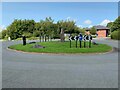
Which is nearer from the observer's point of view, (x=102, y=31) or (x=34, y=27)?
(x=34, y=27)

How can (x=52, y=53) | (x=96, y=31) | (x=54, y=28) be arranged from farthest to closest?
(x=96, y=31)
(x=54, y=28)
(x=52, y=53)

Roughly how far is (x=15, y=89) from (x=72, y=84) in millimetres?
1890

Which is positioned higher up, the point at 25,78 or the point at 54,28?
the point at 54,28

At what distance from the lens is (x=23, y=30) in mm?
63375

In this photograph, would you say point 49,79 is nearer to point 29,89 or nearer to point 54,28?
point 29,89

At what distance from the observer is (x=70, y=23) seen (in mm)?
64750

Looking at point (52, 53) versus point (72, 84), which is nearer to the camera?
point (72, 84)

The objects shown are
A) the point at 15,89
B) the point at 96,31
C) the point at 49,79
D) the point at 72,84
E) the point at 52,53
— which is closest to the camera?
the point at 15,89

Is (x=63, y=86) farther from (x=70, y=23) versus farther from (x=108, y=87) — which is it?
(x=70, y=23)

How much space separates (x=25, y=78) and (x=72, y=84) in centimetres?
196

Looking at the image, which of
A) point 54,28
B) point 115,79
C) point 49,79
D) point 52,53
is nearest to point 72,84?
point 49,79

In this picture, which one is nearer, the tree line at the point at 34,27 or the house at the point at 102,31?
the tree line at the point at 34,27

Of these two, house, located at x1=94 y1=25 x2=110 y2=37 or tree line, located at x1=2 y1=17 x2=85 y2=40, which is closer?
tree line, located at x1=2 y1=17 x2=85 y2=40

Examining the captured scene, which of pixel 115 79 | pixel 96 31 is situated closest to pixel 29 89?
pixel 115 79
